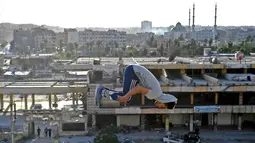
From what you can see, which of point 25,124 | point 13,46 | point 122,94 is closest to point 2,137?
point 25,124

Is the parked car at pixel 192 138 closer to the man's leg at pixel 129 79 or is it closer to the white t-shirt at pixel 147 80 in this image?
the white t-shirt at pixel 147 80

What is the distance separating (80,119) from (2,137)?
517cm

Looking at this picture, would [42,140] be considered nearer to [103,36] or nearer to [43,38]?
[43,38]

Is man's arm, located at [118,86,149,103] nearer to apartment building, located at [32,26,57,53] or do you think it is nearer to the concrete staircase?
the concrete staircase

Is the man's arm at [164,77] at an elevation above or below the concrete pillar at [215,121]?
above

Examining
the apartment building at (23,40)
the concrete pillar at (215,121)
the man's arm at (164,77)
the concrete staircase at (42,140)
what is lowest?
the concrete staircase at (42,140)

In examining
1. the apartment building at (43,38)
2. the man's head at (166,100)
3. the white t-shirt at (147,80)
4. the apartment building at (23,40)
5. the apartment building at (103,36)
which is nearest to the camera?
the white t-shirt at (147,80)

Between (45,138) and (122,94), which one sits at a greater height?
(122,94)

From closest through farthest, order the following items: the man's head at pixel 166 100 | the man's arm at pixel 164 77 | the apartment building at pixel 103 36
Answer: the man's head at pixel 166 100 → the man's arm at pixel 164 77 → the apartment building at pixel 103 36

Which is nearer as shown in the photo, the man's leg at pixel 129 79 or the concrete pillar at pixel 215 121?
the man's leg at pixel 129 79

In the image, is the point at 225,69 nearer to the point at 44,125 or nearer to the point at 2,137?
the point at 44,125

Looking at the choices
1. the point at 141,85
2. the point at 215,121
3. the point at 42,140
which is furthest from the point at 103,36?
the point at 141,85

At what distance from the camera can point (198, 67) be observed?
102 feet

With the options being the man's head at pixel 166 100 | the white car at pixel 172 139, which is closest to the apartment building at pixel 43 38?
the white car at pixel 172 139
